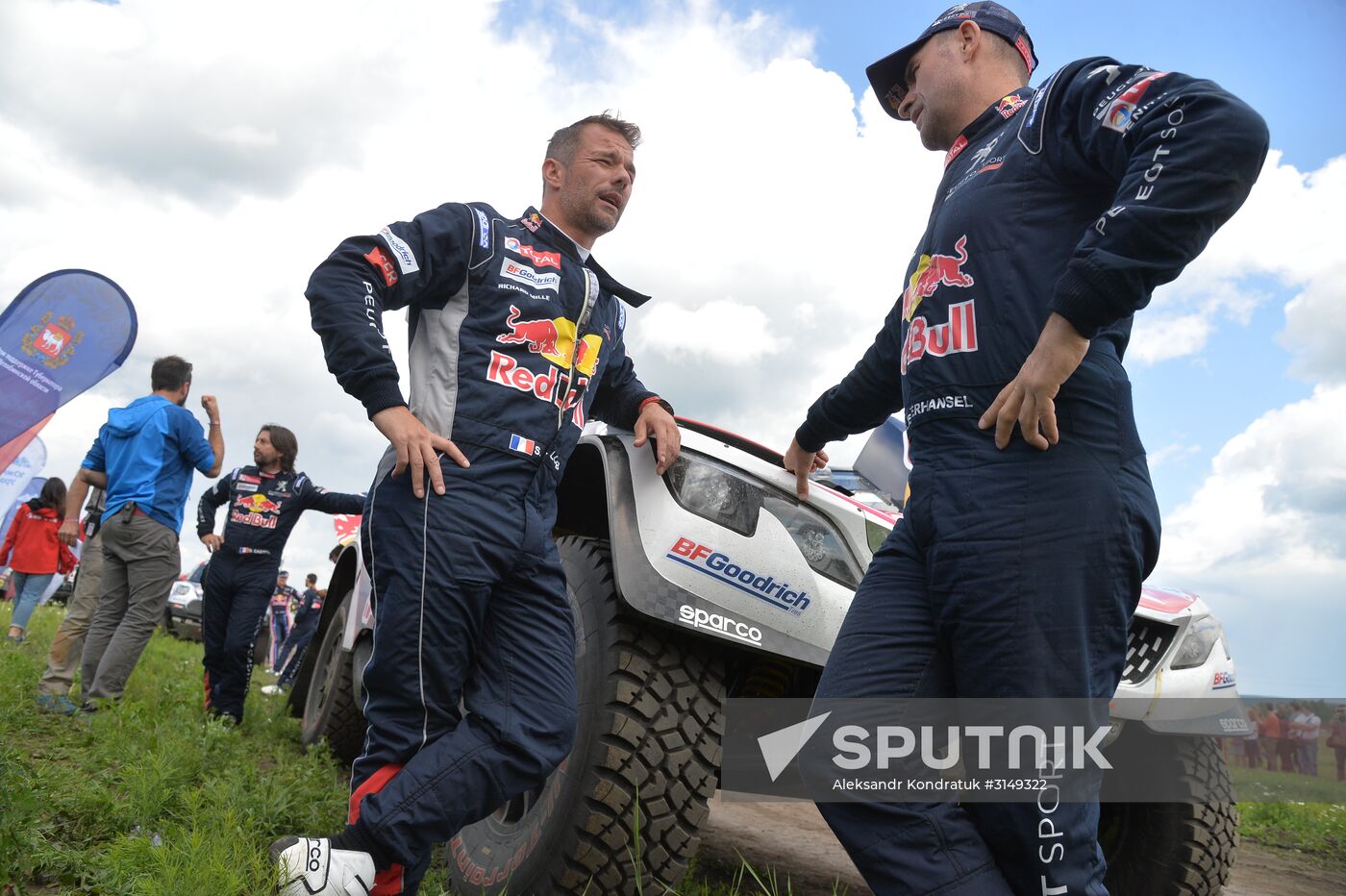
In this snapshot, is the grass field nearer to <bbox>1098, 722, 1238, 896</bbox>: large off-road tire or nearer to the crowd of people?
<bbox>1098, 722, 1238, 896</bbox>: large off-road tire

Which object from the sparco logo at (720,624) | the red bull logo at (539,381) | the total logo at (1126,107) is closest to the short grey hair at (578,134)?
the red bull logo at (539,381)

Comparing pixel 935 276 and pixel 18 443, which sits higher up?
pixel 18 443

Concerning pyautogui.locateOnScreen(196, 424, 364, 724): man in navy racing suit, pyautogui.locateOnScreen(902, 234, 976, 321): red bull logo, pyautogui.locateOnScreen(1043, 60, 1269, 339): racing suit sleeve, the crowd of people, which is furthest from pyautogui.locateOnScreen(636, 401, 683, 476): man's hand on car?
the crowd of people

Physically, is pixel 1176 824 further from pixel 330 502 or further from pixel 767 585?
pixel 330 502

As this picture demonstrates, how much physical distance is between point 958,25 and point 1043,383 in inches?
42.1

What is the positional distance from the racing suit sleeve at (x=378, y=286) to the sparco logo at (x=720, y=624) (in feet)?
2.83

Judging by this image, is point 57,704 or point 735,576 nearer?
point 735,576

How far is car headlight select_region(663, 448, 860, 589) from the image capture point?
2.52m

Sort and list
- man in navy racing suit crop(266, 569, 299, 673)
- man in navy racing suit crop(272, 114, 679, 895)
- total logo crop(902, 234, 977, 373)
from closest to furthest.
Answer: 1. total logo crop(902, 234, 977, 373)
2. man in navy racing suit crop(272, 114, 679, 895)
3. man in navy racing suit crop(266, 569, 299, 673)

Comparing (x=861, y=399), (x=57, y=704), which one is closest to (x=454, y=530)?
(x=861, y=399)

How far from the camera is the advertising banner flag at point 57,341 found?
22.3 feet

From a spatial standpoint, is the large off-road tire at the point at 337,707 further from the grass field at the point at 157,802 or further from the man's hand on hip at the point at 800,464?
the man's hand on hip at the point at 800,464

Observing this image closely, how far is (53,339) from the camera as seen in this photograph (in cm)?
696

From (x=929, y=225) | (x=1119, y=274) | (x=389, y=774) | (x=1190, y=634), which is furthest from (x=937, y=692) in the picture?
(x=1190, y=634)
